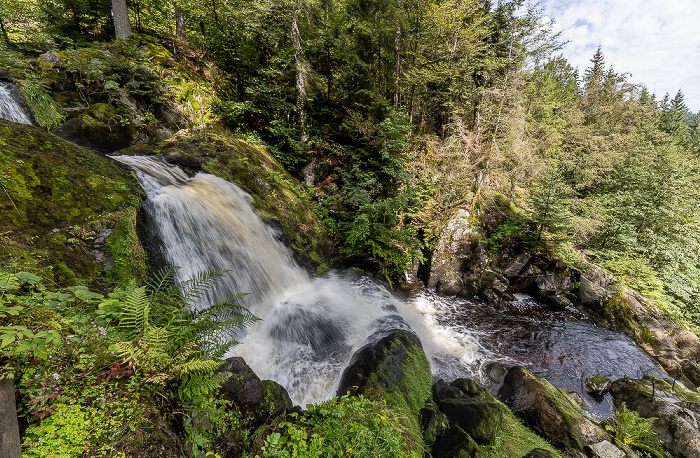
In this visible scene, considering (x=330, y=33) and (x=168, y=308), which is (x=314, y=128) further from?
(x=168, y=308)

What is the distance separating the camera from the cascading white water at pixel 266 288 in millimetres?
5324

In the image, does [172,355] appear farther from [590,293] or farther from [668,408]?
[590,293]

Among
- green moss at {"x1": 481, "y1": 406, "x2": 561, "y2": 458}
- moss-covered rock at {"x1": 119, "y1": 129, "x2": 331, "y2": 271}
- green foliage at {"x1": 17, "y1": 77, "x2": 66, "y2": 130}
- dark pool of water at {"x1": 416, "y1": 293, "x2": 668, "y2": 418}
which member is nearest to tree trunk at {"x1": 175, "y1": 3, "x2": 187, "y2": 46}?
moss-covered rock at {"x1": 119, "y1": 129, "x2": 331, "y2": 271}

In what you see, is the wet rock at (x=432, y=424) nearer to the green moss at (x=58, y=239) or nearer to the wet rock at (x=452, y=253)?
the green moss at (x=58, y=239)

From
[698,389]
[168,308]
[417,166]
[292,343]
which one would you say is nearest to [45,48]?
[168,308]

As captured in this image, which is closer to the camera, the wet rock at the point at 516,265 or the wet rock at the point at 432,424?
the wet rock at the point at 432,424

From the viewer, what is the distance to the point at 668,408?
5797 millimetres

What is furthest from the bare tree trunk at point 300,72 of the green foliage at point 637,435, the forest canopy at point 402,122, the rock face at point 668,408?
the rock face at point 668,408

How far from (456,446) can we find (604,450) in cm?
314

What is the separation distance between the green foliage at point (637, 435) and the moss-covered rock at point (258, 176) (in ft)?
27.3

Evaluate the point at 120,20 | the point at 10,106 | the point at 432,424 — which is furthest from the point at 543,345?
the point at 120,20

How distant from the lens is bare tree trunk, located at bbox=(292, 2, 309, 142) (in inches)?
432

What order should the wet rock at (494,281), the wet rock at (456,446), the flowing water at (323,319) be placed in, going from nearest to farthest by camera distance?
the wet rock at (456,446) → the flowing water at (323,319) → the wet rock at (494,281)

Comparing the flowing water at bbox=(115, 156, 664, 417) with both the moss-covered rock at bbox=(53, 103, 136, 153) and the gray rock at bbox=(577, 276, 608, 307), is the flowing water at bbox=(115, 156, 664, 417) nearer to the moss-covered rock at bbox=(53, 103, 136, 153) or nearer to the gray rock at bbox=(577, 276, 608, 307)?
the gray rock at bbox=(577, 276, 608, 307)
